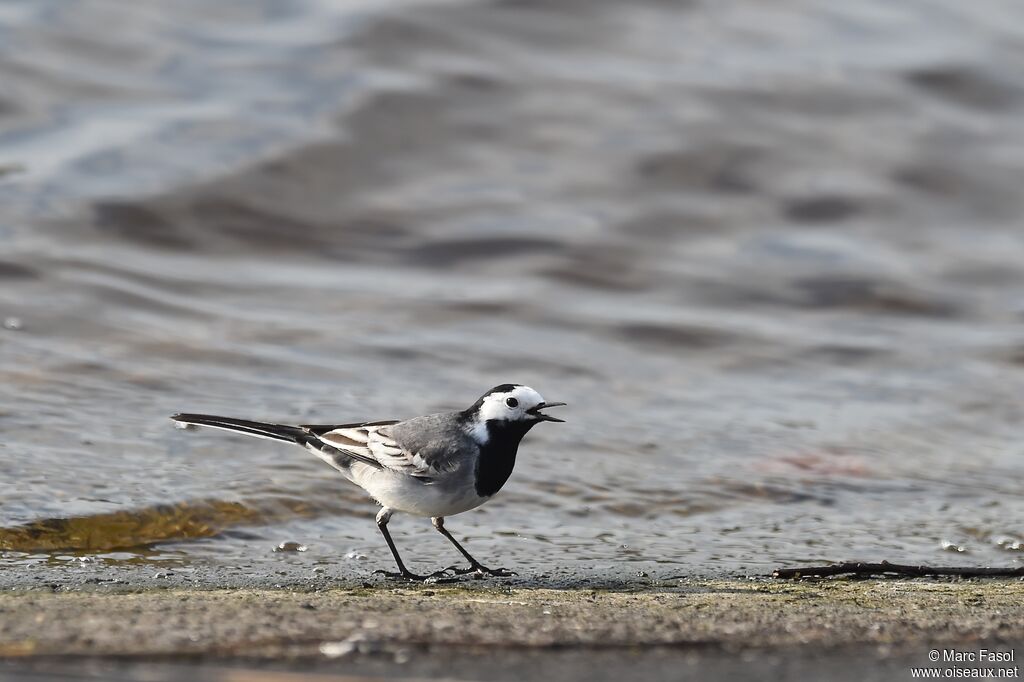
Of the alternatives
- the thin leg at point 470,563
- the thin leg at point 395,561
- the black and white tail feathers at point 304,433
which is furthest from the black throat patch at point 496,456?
the black and white tail feathers at point 304,433

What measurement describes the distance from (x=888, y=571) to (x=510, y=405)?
1720 millimetres

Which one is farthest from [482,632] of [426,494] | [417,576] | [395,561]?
[395,561]

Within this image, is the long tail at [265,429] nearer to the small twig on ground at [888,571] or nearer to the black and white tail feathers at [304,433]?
the black and white tail feathers at [304,433]

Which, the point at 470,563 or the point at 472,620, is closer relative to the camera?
the point at 472,620

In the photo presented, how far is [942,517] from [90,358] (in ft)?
17.2

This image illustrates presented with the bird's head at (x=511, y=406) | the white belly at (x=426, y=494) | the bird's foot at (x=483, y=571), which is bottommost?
the bird's foot at (x=483, y=571)

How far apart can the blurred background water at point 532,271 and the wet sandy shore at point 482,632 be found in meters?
1.34

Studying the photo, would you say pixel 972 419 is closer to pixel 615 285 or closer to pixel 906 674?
pixel 615 285

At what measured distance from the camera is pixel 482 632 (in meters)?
3.94

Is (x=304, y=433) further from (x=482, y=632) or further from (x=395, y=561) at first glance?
(x=482, y=632)

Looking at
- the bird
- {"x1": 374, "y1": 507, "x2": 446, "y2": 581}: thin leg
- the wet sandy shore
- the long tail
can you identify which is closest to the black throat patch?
the bird

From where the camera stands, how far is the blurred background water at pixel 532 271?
7.00 meters

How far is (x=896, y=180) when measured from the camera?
47.2ft

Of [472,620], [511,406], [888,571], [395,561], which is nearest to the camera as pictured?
[472,620]
